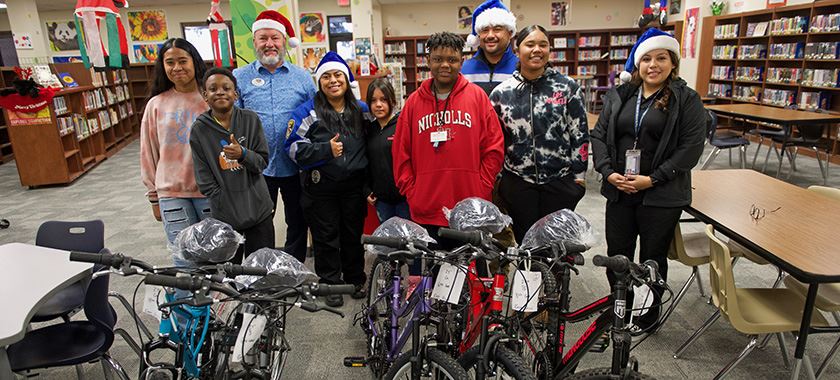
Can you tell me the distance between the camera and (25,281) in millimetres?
1773

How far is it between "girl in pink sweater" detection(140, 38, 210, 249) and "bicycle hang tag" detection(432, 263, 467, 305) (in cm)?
133

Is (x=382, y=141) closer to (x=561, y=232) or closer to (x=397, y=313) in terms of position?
(x=397, y=313)

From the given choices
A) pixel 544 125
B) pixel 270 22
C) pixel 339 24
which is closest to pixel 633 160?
pixel 544 125

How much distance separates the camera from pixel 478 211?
1.74 m

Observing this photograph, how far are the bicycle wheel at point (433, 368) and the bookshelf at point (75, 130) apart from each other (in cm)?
631

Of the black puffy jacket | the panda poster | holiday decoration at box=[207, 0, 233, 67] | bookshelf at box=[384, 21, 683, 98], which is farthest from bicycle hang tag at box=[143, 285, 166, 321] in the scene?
the panda poster

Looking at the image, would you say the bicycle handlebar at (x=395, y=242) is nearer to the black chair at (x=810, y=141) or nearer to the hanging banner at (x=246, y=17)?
the hanging banner at (x=246, y=17)

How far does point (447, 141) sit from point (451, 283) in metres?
0.84

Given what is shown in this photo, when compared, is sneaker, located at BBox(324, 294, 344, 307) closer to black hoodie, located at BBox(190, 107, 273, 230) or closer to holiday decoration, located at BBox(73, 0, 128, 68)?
black hoodie, located at BBox(190, 107, 273, 230)

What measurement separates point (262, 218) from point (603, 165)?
164 centimetres

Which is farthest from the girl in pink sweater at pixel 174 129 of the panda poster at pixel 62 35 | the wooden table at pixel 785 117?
the panda poster at pixel 62 35

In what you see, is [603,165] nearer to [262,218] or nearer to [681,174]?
[681,174]

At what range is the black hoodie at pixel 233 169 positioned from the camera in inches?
83.1

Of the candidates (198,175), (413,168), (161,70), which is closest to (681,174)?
(413,168)
